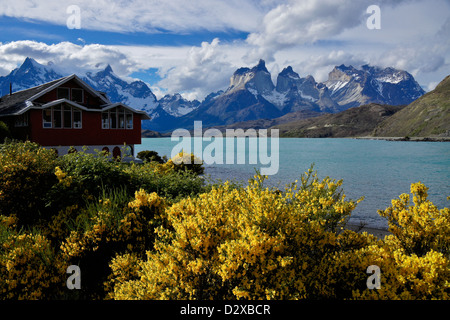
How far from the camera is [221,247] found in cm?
415

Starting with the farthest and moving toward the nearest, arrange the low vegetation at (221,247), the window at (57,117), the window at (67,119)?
the window at (67,119), the window at (57,117), the low vegetation at (221,247)

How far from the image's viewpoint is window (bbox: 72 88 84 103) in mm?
35094

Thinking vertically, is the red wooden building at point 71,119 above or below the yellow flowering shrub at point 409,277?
above

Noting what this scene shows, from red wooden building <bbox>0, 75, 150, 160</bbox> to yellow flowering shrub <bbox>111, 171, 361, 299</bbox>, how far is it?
83.6 feet

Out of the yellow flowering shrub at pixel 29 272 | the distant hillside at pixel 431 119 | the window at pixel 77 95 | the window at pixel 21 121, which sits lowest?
the yellow flowering shrub at pixel 29 272

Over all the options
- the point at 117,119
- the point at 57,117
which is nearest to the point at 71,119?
the point at 57,117

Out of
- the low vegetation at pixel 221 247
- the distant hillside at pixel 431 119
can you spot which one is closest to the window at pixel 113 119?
the low vegetation at pixel 221 247

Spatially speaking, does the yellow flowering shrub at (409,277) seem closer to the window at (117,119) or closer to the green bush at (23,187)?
the green bush at (23,187)

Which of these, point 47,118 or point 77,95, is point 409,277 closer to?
point 47,118

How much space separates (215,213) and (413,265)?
2.91 metres

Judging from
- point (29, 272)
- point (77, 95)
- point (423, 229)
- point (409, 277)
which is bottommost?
point (29, 272)

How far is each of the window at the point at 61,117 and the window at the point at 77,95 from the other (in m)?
2.43

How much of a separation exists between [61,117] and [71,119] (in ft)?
3.05

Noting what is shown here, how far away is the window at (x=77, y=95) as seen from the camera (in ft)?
115
